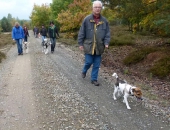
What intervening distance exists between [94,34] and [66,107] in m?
2.44

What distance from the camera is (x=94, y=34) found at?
7.16 m

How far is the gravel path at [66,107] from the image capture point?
5.00 meters

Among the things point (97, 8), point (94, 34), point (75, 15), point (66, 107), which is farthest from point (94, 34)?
point (75, 15)

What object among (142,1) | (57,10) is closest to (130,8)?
(142,1)

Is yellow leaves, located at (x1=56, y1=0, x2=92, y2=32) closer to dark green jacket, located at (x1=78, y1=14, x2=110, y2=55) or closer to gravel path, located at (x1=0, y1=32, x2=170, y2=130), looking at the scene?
gravel path, located at (x1=0, y1=32, x2=170, y2=130)

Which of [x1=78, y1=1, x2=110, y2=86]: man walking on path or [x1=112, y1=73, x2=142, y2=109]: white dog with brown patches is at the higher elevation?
[x1=78, y1=1, x2=110, y2=86]: man walking on path

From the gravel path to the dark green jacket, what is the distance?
1.24 m

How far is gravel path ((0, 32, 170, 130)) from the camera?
4996mm

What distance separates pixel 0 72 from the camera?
1062cm

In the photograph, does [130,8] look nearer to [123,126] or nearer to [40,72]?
[40,72]

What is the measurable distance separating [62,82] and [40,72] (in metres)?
2.10

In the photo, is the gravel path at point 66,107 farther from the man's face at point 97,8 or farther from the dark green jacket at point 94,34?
the man's face at point 97,8

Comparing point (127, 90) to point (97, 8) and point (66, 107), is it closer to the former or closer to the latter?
point (66, 107)

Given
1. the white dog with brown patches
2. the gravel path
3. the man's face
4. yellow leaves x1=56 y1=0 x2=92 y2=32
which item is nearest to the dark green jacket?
the man's face
